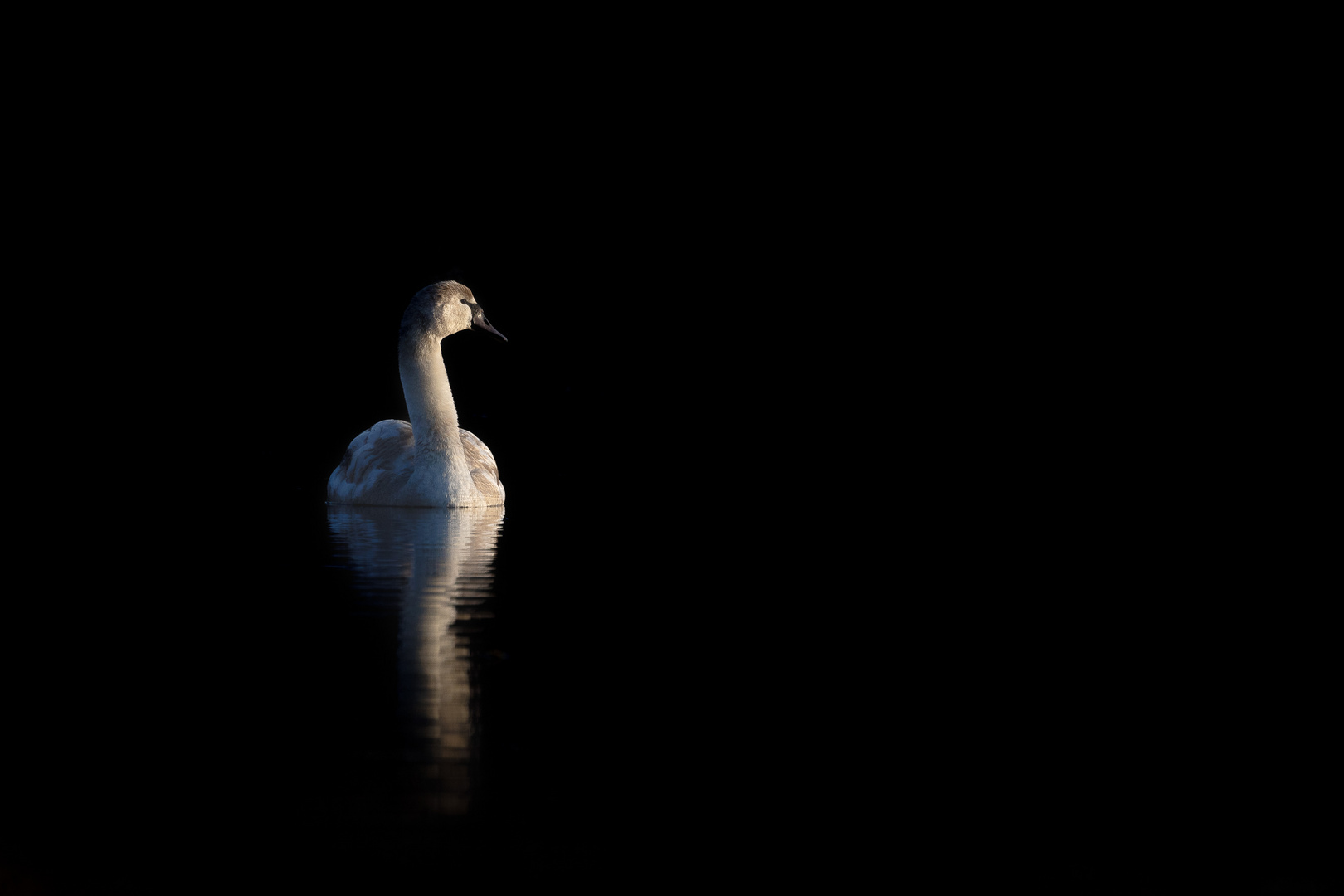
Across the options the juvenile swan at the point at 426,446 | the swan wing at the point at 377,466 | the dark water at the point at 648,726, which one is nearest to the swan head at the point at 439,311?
the juvenile swan at the point at 426,446

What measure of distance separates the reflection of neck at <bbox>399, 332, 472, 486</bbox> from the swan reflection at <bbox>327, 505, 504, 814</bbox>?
359mm

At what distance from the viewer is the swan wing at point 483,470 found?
12.0 metres

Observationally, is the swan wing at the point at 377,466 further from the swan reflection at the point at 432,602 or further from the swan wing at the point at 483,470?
the swan wing at the point at 483,470

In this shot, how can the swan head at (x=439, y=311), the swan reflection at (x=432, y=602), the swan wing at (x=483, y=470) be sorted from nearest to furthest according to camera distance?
the swan reflection at (x=432, y=602)
the swan wing at (x=483, y=470)
the swan head at (x=439, y=311)

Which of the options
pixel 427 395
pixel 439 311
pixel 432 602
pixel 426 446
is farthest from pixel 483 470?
pixel 432 602

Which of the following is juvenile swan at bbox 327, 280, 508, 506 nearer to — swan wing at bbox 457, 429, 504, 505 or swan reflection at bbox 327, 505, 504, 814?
swan wing at bbox 457, 429, 504, 505

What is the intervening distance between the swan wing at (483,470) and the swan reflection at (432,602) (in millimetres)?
155

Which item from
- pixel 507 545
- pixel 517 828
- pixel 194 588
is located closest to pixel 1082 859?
pixel 517 828

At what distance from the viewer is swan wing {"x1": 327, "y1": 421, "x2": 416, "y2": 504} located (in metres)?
11.7

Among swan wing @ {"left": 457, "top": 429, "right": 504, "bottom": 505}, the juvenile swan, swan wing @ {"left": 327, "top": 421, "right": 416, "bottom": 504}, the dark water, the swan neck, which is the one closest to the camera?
the dark water

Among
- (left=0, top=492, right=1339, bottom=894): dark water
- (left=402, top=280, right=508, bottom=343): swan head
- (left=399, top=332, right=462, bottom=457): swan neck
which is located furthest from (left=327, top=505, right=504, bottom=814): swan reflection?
(left=402, top=280, right=508, bottom=343): swan head

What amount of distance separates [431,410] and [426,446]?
1.38ft

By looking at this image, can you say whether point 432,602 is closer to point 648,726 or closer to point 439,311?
point 648,726

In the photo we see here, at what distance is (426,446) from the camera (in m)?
11.7
